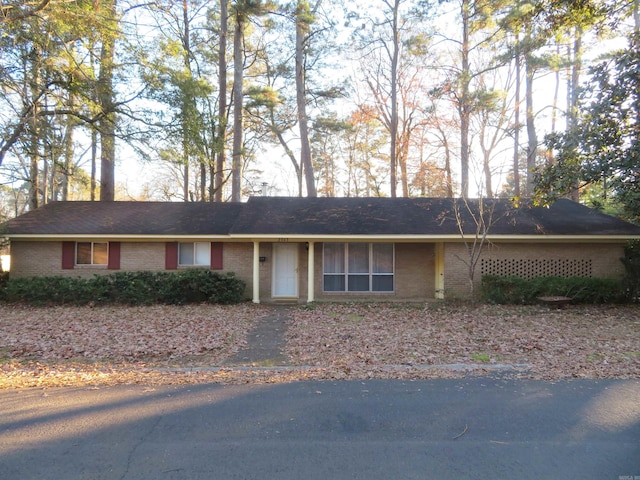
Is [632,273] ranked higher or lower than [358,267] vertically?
lower

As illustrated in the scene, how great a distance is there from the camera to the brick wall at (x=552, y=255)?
1443 centimetres

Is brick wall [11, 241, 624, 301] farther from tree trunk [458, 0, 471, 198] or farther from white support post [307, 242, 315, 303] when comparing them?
tree trunk [458, 0, 471, 198]

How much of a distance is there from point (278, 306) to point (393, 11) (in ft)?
71.0

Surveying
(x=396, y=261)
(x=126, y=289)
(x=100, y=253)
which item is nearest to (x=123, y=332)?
(x=126, y=289)

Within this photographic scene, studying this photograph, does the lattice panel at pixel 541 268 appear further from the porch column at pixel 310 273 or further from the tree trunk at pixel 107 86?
the tree trunk at pixel 107 86

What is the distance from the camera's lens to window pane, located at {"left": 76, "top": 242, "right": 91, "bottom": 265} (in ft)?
49.9

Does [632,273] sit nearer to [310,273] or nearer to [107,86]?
[310,273]

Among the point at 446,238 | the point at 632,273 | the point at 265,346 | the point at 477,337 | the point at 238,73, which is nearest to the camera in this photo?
the point at 265,346

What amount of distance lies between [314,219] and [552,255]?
8.46 meters

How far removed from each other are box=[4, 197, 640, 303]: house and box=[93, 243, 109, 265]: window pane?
4cm

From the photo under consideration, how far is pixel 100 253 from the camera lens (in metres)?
15.3

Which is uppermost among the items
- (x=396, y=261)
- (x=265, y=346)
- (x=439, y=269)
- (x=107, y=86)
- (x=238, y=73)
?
(x=238, y=73)

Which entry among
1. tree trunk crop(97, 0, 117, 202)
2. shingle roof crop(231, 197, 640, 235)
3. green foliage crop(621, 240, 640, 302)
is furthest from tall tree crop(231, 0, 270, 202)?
green foliage crop(621, 240, 640, 302)

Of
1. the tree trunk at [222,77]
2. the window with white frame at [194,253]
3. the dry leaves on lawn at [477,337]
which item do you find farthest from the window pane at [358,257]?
the tree trunk at [222,77]
